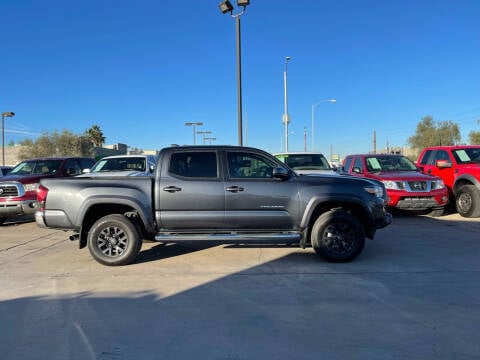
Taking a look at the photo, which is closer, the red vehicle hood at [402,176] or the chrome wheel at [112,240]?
the chrome wheel at [112,240]

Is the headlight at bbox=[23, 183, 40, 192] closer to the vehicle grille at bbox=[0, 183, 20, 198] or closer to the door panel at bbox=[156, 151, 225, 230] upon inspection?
the vehicle grille at bbox=[0, 183, 20, 198]

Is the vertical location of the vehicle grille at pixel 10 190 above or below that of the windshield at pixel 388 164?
below

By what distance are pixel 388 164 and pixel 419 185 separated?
5.87ft

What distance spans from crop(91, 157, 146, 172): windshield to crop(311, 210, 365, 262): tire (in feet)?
21.6

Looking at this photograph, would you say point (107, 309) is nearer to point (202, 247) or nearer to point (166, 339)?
point (166, 339)

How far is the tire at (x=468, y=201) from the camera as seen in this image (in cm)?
1012

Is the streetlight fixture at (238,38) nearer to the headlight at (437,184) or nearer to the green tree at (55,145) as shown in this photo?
the headlight at (437,184)

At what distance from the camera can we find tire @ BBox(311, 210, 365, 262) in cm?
600

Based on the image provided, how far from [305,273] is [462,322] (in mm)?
2149

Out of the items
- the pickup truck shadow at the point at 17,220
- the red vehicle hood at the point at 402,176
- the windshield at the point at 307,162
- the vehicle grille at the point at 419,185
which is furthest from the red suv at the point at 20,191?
the vehicle grille at the point at 419,185

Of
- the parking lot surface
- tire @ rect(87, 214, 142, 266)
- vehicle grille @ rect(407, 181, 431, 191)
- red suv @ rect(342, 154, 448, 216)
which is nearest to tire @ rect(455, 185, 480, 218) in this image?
red suv @ rect(342, 154, 448, 216)

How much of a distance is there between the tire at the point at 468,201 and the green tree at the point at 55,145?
169ft

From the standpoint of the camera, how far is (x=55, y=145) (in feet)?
177

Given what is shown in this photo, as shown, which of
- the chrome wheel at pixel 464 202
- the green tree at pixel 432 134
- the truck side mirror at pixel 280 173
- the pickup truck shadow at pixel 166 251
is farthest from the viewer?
the green tree at pixel 432 134
